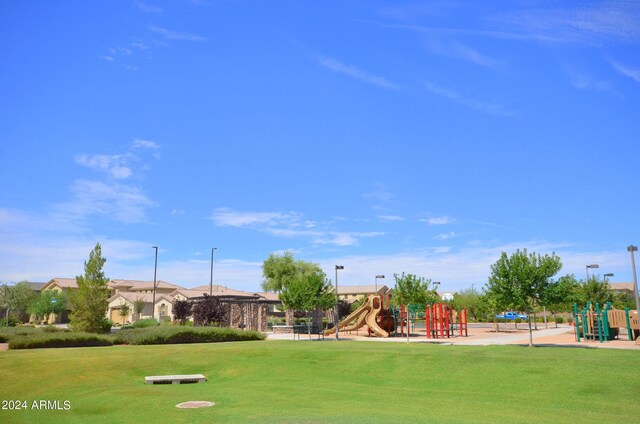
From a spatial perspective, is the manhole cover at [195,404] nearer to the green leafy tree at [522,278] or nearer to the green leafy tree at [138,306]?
the green leafy tree at [522,278]

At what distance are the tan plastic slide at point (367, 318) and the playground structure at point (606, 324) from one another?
14.5 metres

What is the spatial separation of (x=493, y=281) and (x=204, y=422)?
23634mm

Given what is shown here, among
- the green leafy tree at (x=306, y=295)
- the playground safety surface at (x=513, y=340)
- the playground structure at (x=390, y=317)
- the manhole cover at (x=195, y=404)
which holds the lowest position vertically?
the manhole cover at (x=195, y=404)

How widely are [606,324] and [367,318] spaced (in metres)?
18.2

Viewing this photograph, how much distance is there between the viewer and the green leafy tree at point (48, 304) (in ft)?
274

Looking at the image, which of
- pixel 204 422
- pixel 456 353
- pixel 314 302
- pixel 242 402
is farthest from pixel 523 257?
pixel 204 422

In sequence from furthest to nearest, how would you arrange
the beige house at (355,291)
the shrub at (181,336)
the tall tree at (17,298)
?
the beige house at (355,291) → the tall tree at (17,298) → the shrub at (181,336)

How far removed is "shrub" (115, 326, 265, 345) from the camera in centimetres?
3406

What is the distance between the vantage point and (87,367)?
21.6 m

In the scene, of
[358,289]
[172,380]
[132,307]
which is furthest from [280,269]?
[172,380]

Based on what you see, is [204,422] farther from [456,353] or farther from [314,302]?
[314,302]

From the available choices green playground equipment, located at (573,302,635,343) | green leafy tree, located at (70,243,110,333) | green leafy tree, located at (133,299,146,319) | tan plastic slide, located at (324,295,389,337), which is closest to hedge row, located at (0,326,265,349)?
green leafy tree, located at (70,243,110,333)

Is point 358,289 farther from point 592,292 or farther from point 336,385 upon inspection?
point 336,385

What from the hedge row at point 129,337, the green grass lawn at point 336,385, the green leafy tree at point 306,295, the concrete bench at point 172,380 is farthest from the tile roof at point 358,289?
the concrete bench at point 172,380
